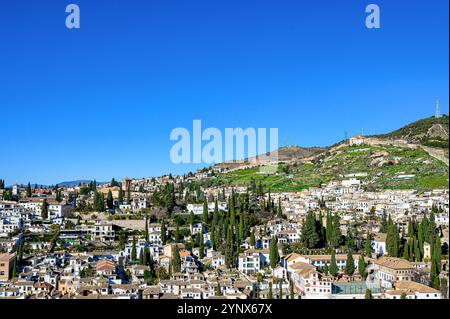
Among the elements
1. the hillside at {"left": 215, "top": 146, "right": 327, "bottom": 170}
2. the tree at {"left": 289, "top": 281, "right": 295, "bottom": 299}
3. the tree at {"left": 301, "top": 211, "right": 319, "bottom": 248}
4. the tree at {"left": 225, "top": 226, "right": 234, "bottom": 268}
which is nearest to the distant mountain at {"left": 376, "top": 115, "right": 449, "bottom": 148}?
the hillside at {"left": 215, "top": 146, "right": 327, "bottom": 170}

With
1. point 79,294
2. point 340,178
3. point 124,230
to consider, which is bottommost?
point 79,294

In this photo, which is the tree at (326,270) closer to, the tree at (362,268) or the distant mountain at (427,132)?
the tree at (362,268)

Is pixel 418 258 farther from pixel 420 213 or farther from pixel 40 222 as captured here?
pixel 40 222

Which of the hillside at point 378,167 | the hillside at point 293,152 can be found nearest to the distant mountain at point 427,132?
the hillside at point 378,167

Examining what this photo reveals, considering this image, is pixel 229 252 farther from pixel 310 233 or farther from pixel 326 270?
pixel 326 270

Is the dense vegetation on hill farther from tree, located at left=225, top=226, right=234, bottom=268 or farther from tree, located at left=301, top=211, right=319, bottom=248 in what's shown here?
tree, located at left=225, top=226, right=234, bottom=268

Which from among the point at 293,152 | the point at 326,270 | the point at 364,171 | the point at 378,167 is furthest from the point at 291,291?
the point at 293,152

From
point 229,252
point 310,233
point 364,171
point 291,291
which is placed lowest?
A: point 291,291
